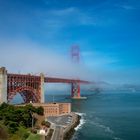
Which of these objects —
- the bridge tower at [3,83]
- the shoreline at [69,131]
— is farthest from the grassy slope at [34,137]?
the bridge tower at [3,83]

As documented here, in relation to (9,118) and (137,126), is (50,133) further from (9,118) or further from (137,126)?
(137,126)

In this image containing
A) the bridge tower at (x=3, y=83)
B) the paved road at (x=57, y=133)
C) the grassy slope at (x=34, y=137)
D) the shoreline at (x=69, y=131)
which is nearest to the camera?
the grassy slope at (x=34, y=137)

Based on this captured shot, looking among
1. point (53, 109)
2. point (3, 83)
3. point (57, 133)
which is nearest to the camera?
point (57, 133)

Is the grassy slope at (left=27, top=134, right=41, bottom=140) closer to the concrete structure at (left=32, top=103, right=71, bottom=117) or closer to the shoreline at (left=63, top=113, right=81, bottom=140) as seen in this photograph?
the shoreline at (left=63, top=113, right=81, bottom=140)

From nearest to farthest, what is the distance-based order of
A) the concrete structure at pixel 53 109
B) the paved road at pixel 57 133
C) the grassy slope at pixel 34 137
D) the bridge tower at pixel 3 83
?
the grassy slope at pixel 34 137 < the paved road at pixel 57 133 < the concrete structure at pixel 53 109 < the bridge tower at pixel 3 83

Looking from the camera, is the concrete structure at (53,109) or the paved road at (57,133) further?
the concrete structure at (53,109)

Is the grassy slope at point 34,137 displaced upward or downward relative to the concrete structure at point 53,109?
downward

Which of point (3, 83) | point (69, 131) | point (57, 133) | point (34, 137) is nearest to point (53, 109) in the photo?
point (3, 83)

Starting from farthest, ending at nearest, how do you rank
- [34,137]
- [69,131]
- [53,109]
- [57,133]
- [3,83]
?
[53,109] → [3,83] → [69,131] → [57,133] → [34,137]

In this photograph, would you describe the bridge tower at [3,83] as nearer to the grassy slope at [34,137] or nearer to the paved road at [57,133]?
the paved road at [57,133]

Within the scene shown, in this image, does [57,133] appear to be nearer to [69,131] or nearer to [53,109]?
[69,131]

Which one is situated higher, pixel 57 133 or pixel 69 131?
pixel 57 133

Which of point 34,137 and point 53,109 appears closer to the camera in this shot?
point 34,137
